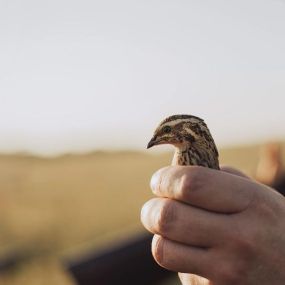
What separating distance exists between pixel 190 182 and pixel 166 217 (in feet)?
0.87

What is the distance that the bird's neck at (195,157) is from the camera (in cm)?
464

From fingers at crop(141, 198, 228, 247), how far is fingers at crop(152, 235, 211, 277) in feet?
0.13

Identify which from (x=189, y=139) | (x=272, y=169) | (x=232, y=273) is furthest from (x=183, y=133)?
(x=272, y=169)

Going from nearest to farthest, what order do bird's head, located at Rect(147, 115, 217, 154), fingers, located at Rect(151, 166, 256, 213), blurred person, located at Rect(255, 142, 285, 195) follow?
fingers, located at Rect(151, 166, 256, 213)
bird's head, located at Rect(147, 115, 217, 154)
blurred person, located at Rect(255, 142, 285, 195)

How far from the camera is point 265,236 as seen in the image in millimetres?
3654

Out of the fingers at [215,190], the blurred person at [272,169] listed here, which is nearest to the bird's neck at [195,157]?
the fingers at [215,190]

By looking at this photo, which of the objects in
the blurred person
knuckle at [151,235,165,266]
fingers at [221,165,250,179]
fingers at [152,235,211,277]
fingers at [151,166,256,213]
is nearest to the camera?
fingers at [151,166,256,213]

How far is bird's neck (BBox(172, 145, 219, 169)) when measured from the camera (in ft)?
15.2

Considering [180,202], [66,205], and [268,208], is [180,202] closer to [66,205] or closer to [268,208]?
[268,208]

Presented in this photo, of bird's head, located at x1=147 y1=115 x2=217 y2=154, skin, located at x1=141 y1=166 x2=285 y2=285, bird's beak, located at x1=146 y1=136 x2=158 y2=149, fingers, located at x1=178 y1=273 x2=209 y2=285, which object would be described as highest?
bird's head, located at x1=147 y1=115 x2=217 y2=154

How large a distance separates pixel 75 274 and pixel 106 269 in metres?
0.45

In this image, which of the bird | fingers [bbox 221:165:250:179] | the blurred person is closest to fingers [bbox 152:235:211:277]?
fingers [bbox 221:165:250:179]

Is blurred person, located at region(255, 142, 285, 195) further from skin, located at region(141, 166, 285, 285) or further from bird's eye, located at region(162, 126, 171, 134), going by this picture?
skin, located at region(141, 166, 285, 285)

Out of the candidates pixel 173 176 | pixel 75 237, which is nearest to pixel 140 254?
pixel 173 176
